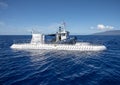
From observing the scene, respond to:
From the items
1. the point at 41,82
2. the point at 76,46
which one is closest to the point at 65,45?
the point at 76,46

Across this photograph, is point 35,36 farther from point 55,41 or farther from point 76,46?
point 76,46

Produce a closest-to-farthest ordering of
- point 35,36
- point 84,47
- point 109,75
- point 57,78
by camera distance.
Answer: point 57,78 → point 109,75 → point 84,47 → point 35,36

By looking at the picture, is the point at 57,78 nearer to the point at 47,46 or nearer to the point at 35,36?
the point at 47,46

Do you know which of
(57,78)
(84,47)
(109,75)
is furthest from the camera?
(84,47)

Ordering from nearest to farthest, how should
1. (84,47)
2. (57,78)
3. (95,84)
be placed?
(95,84) < (57,78) < (84,47)

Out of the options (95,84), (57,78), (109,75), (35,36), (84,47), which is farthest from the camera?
(35,36)

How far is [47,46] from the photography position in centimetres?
6134

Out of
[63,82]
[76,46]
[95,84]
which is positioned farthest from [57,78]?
[76,46]

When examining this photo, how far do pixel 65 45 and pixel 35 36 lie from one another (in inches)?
620

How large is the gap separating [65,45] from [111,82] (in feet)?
125

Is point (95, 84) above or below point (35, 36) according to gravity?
below

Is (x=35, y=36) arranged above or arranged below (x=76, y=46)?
above

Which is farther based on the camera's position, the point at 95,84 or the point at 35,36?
the point at 35,36

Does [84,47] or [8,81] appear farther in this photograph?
[84,47]
